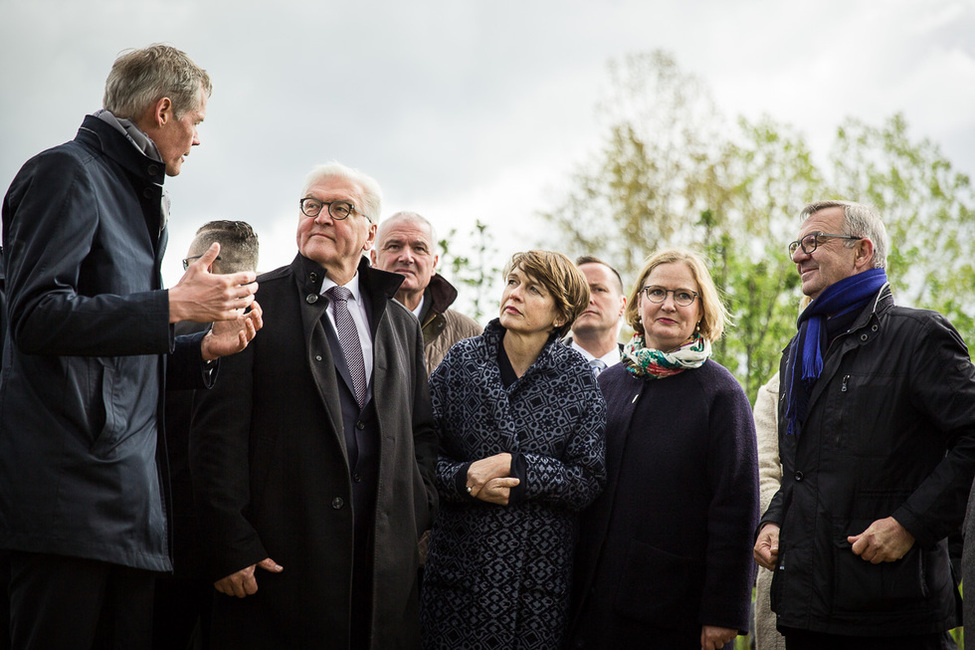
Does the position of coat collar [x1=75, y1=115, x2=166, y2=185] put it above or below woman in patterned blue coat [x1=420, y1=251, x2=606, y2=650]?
above

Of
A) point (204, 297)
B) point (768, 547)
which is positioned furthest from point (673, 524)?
point (204, 297)

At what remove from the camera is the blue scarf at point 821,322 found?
3816 mm

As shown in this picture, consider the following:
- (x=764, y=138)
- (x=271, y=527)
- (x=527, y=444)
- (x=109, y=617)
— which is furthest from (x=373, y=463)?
(x=764, y=138)

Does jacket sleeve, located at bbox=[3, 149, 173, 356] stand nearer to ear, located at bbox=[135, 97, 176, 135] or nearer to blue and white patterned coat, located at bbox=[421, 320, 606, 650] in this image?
ear, located at bbox=[135, 97, 176, 135]

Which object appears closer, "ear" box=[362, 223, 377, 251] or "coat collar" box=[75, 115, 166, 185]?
"coat collar" box=[75, 115, 166, 185]

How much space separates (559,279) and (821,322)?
45.1 inches

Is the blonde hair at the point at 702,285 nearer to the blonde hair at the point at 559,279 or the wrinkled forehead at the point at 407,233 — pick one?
the blonde hair at the point at 559,279

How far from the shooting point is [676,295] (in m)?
4.34

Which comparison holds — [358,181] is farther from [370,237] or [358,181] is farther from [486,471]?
[486,471]

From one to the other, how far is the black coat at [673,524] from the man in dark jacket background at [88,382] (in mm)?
1856

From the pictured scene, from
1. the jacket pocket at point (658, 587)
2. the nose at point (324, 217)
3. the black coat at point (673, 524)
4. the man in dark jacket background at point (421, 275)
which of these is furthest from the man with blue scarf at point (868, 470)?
the man in dark jacket background at point (421, 275)

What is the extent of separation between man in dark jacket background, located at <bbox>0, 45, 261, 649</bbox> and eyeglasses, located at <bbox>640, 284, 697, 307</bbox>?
Answer: 7.03 ft

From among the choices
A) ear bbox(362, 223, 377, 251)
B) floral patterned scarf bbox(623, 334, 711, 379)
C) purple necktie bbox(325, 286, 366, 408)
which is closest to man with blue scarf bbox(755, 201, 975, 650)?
floral patterned scarf bbox(623, 334, 711, 379)

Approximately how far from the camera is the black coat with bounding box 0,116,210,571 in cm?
258
